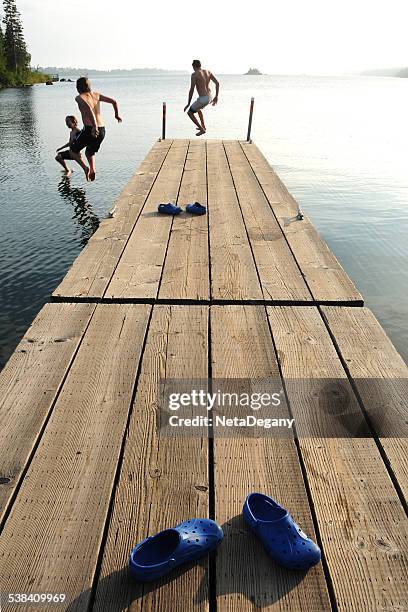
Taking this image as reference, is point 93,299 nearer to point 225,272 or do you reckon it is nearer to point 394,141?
point 225,272

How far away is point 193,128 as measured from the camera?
25766 mm

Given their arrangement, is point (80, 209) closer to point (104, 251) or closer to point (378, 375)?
point (104, 251)

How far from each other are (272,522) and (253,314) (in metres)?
2.30

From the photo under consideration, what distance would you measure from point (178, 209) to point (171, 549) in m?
5.74

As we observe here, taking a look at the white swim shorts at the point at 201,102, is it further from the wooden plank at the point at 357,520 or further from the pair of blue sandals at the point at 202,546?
the pair of blue sandals at the point at 202,546

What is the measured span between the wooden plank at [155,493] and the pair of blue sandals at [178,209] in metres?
3.90

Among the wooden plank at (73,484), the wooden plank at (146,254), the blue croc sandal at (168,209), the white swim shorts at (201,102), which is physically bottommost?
the wooden plank at (73,484)

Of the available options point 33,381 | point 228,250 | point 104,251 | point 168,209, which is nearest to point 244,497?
point 33,381

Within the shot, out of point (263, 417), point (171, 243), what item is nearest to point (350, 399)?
point (263, 417)

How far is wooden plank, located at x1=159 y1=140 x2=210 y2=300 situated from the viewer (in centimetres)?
466

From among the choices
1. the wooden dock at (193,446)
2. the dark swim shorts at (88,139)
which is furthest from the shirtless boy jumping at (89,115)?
the wooden dock at (193,446)

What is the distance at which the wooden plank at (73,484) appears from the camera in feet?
6.75

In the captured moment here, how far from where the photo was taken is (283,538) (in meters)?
2.11

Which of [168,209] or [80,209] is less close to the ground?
[168,209]
